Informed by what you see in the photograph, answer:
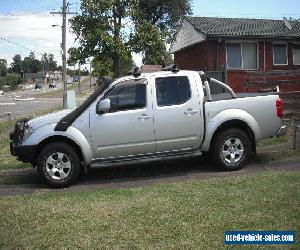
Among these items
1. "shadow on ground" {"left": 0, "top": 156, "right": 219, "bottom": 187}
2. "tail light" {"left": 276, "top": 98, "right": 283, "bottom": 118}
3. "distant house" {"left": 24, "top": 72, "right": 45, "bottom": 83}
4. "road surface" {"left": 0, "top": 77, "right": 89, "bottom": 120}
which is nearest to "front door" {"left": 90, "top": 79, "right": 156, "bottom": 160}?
"shadow on ground" {"left": 0, "top": 156, "right": 219, "bottom": 187}

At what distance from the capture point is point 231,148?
7965 mm

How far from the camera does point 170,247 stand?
450 cm

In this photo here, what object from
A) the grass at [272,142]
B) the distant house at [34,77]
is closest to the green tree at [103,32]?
the grass at [272,142]

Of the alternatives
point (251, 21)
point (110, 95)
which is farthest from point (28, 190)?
point (251, 21)

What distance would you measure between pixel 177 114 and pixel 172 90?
484 millimetres

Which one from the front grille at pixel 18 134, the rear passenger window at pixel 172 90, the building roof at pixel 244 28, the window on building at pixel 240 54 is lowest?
the front grille at pixel 18 134

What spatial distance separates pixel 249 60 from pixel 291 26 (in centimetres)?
403

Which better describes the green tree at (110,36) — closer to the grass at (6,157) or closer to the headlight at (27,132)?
the grass at (6,157)

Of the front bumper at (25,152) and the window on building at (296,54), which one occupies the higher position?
the window on building at (296,54)

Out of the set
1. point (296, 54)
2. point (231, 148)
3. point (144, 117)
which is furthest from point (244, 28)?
point (144, 117)

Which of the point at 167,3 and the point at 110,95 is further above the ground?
the point at 167,3

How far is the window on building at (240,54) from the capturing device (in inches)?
929

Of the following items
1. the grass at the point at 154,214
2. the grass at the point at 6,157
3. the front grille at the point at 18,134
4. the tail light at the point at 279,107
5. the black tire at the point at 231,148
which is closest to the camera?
the grass at the point at 154,214

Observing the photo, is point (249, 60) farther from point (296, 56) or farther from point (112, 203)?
point (112, 203)
